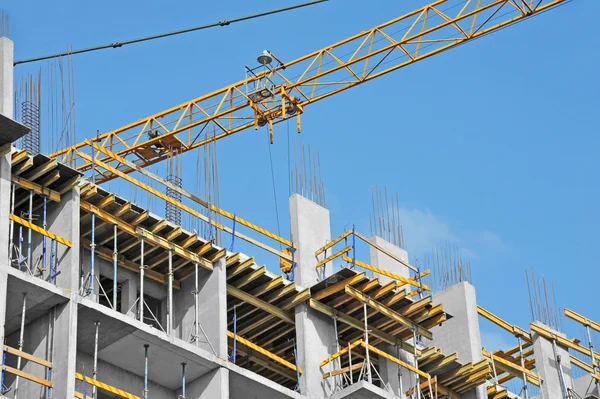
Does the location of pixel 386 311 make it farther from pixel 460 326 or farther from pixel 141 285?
pixel 141 285

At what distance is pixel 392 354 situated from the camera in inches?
1866

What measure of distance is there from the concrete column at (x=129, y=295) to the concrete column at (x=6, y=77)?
6.14 metres

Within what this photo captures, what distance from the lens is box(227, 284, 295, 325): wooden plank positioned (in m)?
43.9

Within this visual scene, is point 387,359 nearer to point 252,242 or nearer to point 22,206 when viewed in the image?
point 252,242

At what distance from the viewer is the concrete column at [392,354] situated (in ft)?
153

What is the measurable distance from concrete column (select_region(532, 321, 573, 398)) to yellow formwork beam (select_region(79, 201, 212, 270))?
49.0ft

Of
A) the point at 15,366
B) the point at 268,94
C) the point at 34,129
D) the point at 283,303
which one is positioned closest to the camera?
the point at 15,366

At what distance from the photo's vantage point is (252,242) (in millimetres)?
46250

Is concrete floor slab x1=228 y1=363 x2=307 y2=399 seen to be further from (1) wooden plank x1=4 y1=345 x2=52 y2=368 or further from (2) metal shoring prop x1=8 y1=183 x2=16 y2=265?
(2) metal shoring prop x1=8 y1=183 x2=16 y2=265

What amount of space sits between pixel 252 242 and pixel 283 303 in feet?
7.92

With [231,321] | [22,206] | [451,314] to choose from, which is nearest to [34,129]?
[22,206]

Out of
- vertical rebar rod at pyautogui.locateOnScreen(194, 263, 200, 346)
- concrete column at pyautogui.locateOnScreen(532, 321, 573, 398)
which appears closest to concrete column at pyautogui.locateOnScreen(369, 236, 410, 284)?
concrete column at pyautogui.locateOnScreen(532, 321, 573, 398)

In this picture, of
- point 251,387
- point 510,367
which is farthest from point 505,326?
point 251,387

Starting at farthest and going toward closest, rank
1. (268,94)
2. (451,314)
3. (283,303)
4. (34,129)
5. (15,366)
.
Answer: (268,94), (451,314), (283,303), (34,129), (15,366)
